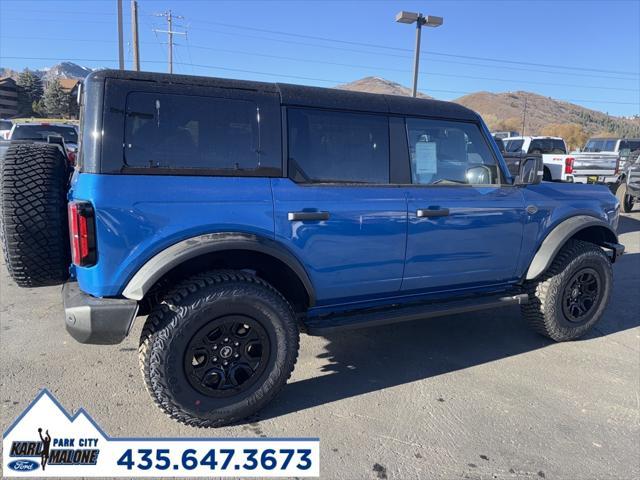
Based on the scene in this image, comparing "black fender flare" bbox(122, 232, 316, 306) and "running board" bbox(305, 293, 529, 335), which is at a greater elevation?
"black fender flare" bbox(122, 232, 316, 306)

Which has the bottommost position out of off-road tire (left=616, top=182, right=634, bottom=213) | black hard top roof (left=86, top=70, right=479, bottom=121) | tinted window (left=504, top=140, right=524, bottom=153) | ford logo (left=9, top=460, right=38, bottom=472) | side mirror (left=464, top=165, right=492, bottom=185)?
ford logo (left=9, top=460, right=38, bottom=472)

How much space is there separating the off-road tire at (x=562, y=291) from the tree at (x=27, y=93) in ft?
253

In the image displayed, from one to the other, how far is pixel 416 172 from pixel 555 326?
1.95 m

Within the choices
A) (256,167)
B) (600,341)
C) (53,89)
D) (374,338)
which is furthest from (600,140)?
(53,89)

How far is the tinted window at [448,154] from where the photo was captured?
348 centimetres

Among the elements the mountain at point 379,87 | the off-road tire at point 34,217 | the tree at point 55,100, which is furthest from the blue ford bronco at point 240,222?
the tree at point 55,100

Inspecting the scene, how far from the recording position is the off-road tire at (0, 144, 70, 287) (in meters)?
2.68

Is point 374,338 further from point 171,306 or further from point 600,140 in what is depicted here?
point 600,140

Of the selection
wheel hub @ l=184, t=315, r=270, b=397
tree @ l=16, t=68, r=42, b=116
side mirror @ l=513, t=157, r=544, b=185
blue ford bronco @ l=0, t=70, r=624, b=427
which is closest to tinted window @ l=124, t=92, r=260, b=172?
blue ford bronco @ l=0, t=70, r=624, b=427

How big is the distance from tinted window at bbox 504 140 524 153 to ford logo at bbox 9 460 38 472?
1684 centimetres

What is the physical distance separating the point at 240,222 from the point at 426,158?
62.7 inches

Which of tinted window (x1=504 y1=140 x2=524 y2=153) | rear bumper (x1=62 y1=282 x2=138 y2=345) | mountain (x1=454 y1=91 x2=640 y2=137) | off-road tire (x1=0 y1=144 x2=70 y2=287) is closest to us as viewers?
rear bumper (x1=62 y1=282 x2=138 y2=345)

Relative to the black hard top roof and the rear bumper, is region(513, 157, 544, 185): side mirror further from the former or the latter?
the rear bumper

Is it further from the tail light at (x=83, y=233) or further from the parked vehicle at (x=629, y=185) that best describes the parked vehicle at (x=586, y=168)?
the tail light at (x=83, y=233)
